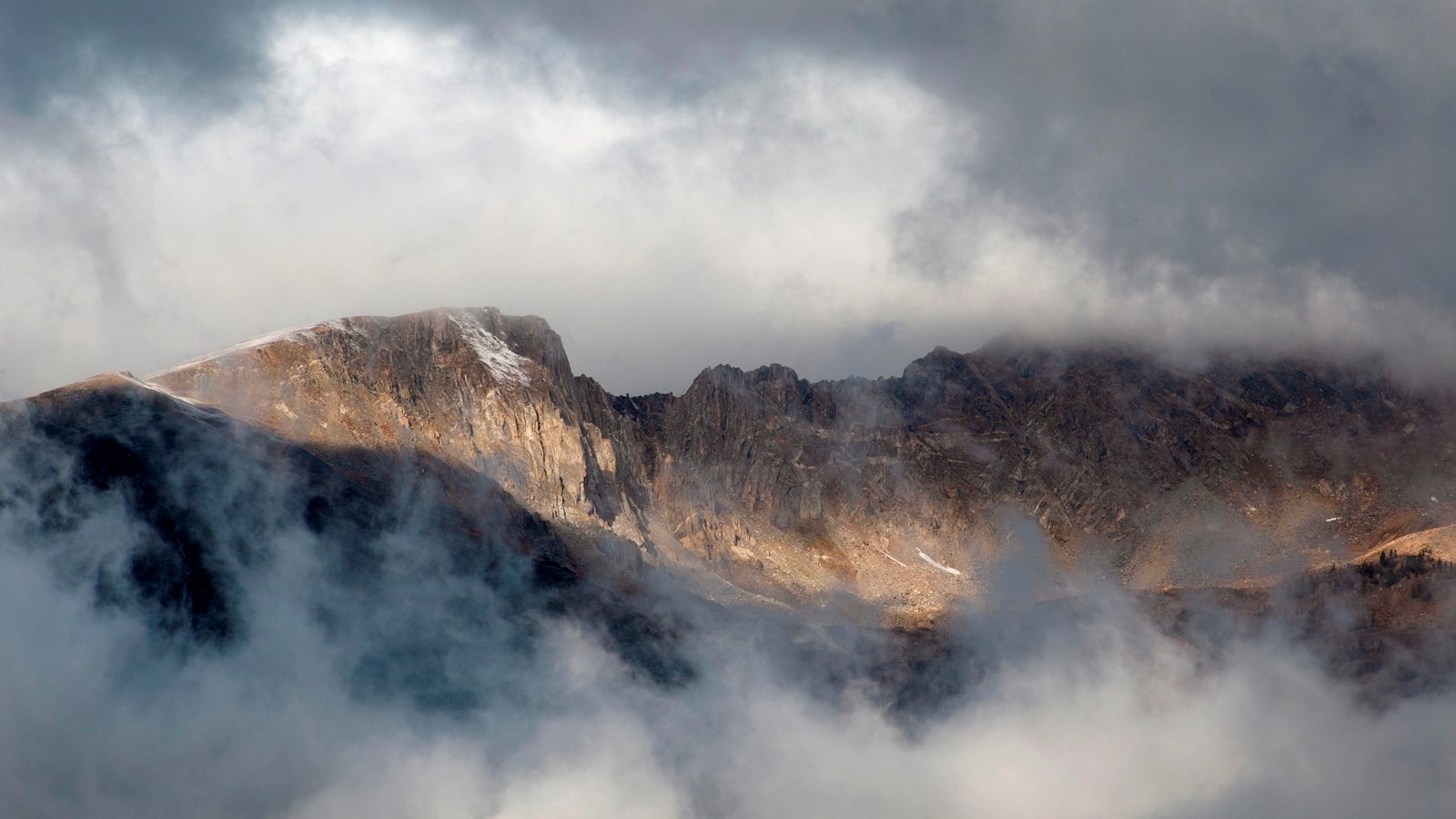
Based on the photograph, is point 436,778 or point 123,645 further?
point 436,778

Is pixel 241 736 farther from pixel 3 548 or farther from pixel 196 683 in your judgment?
pixel 3 548

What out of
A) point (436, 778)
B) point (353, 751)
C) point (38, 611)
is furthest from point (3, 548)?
point (436, 778)

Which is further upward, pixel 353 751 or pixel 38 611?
pixel 38 611

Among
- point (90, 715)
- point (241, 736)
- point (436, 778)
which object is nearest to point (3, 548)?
point (90, 715)

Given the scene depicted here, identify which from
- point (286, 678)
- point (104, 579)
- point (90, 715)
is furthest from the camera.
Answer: point (286, 678)

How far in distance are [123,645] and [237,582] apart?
70.2 feet

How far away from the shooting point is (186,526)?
651 feet

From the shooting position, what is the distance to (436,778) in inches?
7835

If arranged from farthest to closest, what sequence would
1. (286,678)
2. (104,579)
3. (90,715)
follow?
(286,678) → (104,579) → (90,715)

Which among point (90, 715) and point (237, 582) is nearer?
point (90, 715)

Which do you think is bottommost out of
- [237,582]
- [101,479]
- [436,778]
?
[436,778]

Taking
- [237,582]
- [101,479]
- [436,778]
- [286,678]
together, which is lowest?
[436,778]

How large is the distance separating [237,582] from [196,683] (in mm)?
18574

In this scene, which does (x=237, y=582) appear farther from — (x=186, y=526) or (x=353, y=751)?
(x=353, y=751)
